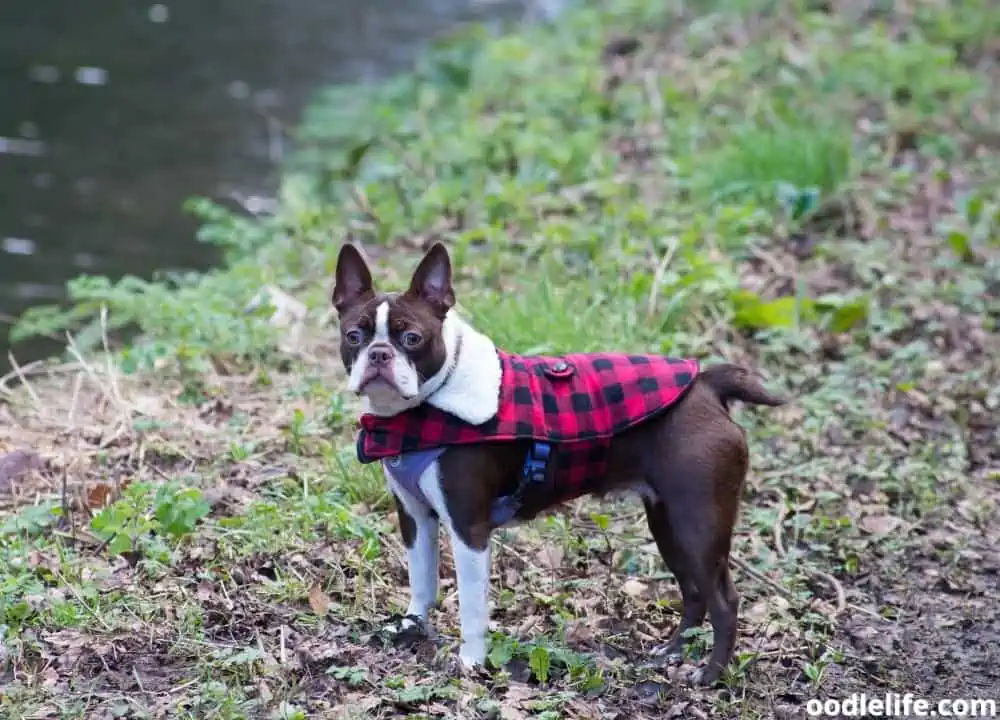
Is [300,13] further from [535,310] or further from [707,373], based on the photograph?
[707,373]

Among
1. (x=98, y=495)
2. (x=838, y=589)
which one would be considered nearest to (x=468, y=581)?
(x=838, y=589)

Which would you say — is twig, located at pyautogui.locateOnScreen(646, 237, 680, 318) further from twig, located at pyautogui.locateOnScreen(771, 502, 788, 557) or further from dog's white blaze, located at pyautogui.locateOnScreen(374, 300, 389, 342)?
dog's white blaze, located at pyautogui.locateOnScreen(374, 300, 389, 342)

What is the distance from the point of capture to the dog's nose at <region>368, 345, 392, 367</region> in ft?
13.1

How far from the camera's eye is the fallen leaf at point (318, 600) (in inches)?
181

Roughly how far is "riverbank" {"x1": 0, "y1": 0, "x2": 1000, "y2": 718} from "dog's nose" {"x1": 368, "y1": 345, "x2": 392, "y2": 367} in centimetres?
90

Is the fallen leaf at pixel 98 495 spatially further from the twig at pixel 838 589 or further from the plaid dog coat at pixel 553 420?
the twig at pixel 838 589

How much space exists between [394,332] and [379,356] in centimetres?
11

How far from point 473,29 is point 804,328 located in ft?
24.6

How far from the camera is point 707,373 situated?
4.44 m

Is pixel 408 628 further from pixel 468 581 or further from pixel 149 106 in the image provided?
pixel 149 106

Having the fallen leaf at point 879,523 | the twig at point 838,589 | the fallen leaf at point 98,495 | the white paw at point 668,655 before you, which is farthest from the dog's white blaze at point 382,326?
the fallen leaf at point 879,523

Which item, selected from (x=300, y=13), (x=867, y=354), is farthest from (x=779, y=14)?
(x=867, y=354)

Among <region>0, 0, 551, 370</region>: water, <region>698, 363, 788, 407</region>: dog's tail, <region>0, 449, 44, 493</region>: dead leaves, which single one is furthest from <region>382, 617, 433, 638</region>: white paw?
<region>0, 0, 551, 370</region>: water

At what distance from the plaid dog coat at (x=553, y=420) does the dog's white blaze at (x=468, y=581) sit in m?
0.05
